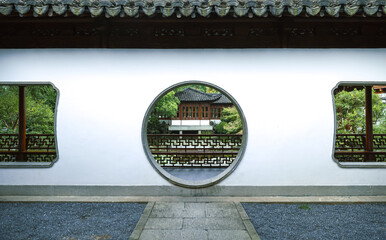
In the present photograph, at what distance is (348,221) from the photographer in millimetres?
3723

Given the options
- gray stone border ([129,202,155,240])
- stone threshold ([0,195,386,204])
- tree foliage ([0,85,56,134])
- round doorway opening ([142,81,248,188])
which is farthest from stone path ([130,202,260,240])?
tree foliage ([0,85,56,134])

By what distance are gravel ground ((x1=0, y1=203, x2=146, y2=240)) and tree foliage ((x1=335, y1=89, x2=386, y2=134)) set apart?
9440 mm

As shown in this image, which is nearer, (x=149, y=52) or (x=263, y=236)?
(x=263, y=236)

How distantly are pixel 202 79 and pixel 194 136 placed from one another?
14.0ft

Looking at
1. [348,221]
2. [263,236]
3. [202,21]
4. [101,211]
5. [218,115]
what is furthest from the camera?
[218,115]

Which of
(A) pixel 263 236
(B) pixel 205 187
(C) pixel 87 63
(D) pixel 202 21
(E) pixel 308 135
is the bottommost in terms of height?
(A) pixel 263 236

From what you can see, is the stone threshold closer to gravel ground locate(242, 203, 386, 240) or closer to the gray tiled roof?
gravel ground locate(242, 203, 386, 240)

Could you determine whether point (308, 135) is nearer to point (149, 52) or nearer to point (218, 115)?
point (149, 52)

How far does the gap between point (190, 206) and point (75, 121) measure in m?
2.46

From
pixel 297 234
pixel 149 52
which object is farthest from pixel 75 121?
pixel 297 234

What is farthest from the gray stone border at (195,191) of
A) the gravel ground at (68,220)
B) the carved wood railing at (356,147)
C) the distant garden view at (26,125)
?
the carved wood railing at (356,147)

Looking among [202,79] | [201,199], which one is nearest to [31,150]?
[201,199]

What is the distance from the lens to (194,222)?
12.1ft

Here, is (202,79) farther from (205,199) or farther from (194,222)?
(194,222)
